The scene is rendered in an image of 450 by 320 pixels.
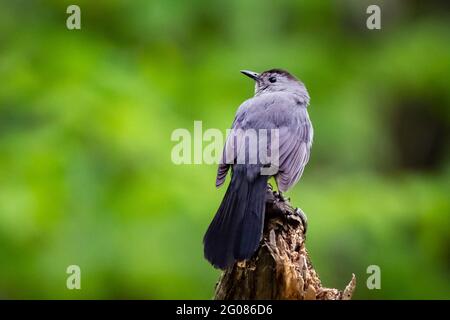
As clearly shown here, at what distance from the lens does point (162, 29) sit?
29.2 ft

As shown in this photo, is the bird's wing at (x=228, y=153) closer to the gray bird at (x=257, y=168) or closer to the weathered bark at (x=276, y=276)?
the gray bird at (x=257, y=168)

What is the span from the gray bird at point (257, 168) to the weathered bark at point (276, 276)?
8 cm

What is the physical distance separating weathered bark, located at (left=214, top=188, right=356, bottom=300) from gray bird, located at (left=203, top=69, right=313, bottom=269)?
8 centimetres

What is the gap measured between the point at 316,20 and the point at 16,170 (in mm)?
3938

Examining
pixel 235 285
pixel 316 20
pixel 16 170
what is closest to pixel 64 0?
pixel 16 170

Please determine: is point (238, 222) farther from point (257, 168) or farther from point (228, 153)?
point (228, 153)

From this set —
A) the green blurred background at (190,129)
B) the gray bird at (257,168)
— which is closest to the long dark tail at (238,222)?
the gray bird at (257,168)

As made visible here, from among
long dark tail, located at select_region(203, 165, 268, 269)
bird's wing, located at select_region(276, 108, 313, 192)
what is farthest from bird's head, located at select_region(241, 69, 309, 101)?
long dark tail, located at select_region(203, 165, 268, 269)

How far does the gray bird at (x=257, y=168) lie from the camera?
5246mm

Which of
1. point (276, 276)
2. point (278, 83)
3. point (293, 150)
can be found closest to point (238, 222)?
point (276, 276)

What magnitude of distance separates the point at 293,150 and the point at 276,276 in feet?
5.20

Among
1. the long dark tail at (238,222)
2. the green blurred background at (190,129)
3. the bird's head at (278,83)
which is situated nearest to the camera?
the long dark tail at (238,222)

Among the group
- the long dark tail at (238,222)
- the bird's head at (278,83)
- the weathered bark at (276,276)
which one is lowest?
the weathered bark at (276,276)
